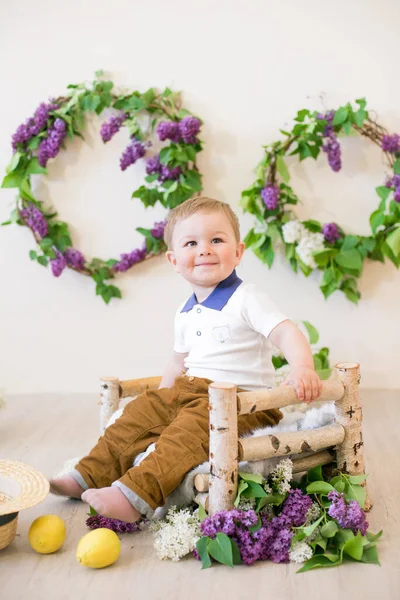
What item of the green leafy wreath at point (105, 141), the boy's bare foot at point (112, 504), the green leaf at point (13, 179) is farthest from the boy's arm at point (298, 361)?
the green leaf at point (13, 179)

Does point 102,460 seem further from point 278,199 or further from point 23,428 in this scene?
point 278,199

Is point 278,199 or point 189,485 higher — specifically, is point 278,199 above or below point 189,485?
above

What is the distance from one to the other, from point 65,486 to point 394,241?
6.15 feet

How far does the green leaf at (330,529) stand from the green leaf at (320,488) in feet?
0.43

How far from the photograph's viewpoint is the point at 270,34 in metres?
3.35

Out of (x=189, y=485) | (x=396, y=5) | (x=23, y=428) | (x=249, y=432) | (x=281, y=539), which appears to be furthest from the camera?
(x=396, y=5)

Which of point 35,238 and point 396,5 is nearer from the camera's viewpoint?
point 396,5

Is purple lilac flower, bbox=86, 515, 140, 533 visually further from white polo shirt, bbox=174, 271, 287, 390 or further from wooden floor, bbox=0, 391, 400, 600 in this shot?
white polo shirt, bbox=174, 271, 287, 390

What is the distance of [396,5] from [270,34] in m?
0.56

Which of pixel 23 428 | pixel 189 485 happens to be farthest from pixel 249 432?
pixel 23 428

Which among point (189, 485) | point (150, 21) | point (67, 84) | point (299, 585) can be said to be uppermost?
point (150, 21)

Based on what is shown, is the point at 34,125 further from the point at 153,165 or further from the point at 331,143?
the point at 331,143

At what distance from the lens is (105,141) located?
131 inches

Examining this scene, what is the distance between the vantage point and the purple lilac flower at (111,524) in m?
1.84
